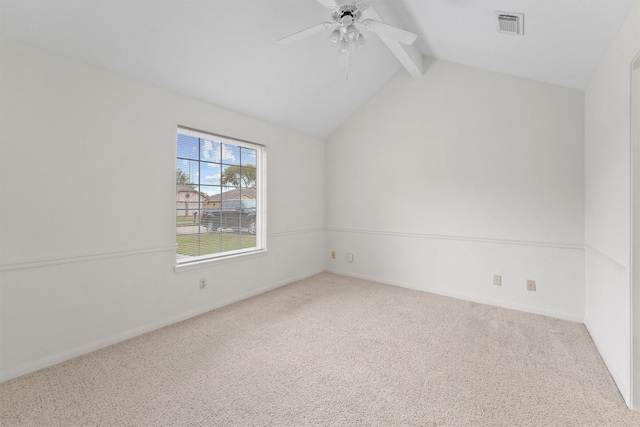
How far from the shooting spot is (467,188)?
346 cm

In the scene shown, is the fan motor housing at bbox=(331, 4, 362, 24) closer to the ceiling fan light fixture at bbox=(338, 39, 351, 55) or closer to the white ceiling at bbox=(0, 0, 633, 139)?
the ceiling fan light fixture at bbox=(338, 39, 351, 55)

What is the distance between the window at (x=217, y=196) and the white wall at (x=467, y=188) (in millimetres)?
1453

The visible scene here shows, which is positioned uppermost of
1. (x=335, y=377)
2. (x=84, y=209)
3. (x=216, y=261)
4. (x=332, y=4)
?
(x=332, y=4)

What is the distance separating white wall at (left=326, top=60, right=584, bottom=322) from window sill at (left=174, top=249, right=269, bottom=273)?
1.49 metres

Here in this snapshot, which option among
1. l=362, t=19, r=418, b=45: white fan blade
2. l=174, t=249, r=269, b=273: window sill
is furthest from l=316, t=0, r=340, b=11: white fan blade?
l=174, t=249, r=269, b=273: window sill

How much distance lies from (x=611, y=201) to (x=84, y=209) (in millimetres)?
3818

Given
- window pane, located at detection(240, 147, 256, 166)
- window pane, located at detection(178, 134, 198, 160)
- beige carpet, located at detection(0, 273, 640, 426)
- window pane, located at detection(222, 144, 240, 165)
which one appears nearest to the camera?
beige carpet, located at detection(0, 273, 640, 426)

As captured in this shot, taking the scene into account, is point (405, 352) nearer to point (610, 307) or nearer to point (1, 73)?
point (610, 307)

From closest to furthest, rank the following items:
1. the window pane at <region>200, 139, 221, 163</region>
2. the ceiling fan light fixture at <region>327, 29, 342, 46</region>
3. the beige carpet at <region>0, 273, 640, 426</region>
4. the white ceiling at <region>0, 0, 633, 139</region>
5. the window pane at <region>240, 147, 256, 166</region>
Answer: the beige carpet at <region>0, 273, 640, 426</region>
the white ceiling at <region>0, 0, 633, 139</region>
the ceiling fan light fixture at <region>327, 29, 342, 46</region>
the window pane at <region>200, 139, 221, 163</region>
the window pane at <region>240, 147, 256, 166</region>

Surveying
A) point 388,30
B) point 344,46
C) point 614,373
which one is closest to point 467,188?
point 614,373

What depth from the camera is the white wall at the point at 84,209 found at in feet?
6.32

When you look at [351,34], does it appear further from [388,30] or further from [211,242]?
[211,242]

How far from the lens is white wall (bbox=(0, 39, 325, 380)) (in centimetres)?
193

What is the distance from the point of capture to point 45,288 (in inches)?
81.0
